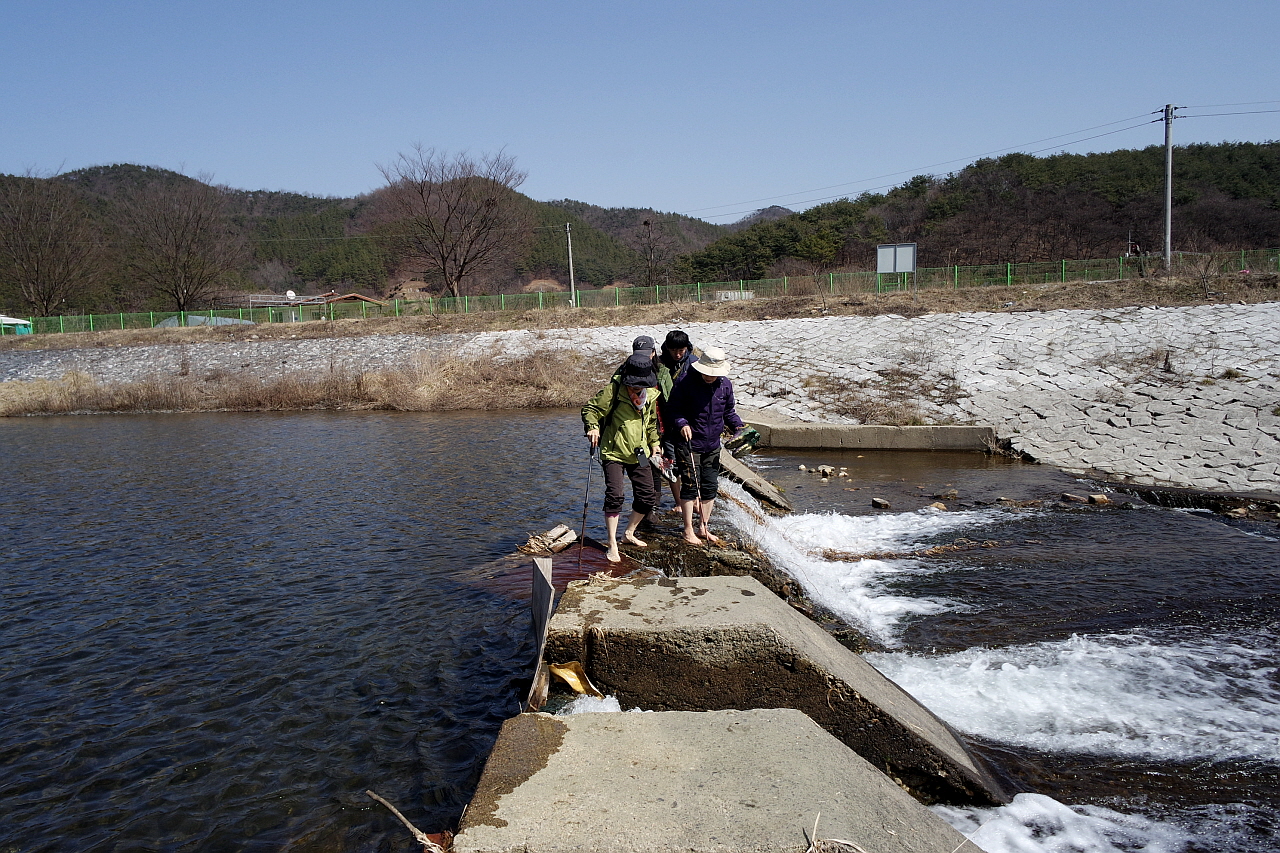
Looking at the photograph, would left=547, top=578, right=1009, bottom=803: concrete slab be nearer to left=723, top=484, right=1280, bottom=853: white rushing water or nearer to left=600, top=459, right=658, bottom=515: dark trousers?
left=723, top=484, right=1280, bottom=853: white rushing water

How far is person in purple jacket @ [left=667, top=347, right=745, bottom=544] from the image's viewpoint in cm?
691

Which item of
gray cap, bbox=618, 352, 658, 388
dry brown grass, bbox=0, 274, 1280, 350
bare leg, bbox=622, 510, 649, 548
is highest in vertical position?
dry brown grass, bbox=0, 274, 1280, 350

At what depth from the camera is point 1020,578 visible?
7.71 m

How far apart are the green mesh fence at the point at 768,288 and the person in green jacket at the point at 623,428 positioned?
24910mm

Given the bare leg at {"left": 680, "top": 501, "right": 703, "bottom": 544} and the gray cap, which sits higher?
the gray cap

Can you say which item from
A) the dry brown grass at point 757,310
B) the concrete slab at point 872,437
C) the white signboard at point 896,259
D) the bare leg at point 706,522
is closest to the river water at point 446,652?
the bare leg at point 706,522

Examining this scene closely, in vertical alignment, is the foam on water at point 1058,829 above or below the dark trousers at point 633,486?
below

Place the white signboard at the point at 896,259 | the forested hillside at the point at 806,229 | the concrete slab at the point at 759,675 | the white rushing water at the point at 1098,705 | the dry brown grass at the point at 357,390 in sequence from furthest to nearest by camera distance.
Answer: the forested hillside at the point at 806,229 < the white signboard at the point at 896,259 < the dry brown grass at the point at 357,390 < the concrete slab at the point at 759,675 < the white rushing water at the point at 1098,705

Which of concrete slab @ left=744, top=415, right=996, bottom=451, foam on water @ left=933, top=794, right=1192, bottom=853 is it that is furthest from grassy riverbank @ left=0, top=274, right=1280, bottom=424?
foam on water @ left=933, top=794, right=1192, bottom=853

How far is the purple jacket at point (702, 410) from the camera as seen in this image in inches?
273

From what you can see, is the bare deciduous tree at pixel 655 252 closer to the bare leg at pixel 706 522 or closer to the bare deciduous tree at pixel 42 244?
the bare deciduous tree at pixel 42 244

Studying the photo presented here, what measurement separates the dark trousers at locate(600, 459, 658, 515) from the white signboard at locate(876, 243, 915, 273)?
23.2m

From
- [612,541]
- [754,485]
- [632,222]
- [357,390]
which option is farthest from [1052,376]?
[632,222]

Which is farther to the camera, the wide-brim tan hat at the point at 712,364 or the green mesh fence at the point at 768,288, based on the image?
the green mesh fence at the point at 768,288
